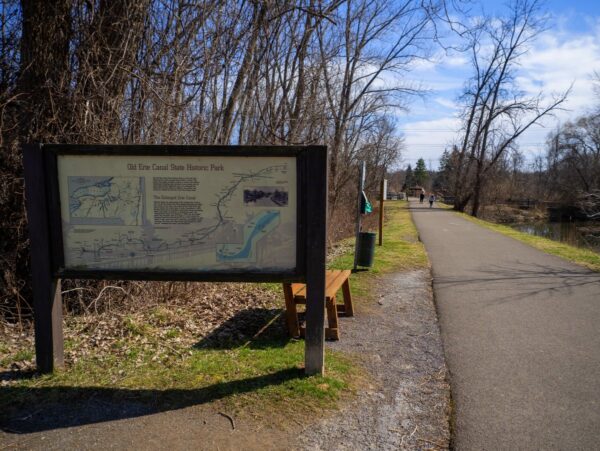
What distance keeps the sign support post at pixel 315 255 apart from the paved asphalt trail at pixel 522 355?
1.21m

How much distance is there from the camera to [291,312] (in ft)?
16.6

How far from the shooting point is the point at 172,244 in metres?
3.97

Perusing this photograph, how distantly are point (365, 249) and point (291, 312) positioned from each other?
15.2 feet

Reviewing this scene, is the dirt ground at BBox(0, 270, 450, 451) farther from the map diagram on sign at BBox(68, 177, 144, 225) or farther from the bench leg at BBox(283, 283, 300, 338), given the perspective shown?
the map diagram on sign at BBox(68, 177, 144, 225)

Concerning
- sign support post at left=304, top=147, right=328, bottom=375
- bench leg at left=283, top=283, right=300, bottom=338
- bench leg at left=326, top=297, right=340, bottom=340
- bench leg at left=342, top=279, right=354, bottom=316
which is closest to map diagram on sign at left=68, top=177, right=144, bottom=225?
sign support post at left=304, top=147, right=328, bottom=375

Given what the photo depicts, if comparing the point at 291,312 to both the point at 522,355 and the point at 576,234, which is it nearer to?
the point at 522,355

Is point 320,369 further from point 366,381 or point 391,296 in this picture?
point 391,296

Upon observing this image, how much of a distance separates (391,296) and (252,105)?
575 centimetres

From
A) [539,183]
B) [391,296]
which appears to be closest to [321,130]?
[391,296]

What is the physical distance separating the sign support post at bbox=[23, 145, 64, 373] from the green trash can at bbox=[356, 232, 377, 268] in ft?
20.8

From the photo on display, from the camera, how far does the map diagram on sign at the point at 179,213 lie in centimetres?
388

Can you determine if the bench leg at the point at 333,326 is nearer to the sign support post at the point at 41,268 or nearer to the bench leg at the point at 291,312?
the bench leg at the point at 291,312

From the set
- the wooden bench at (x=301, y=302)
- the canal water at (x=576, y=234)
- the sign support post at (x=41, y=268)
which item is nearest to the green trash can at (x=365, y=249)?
the wooden bench at (x=301, y=302)

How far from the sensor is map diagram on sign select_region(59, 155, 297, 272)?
12.7 ft
